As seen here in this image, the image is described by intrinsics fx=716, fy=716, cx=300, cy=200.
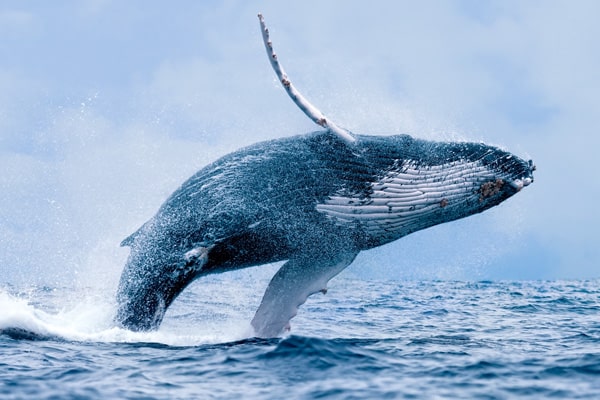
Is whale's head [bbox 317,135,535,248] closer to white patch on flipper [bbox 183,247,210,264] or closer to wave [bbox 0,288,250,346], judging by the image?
white patch on flipper [bbox 183,247,210,264]

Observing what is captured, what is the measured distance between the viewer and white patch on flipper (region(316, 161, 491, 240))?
9.36 m

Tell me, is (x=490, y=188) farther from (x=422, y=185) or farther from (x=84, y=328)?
(x=84, y=328)

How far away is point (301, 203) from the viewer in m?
9.23

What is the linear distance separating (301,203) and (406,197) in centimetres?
140

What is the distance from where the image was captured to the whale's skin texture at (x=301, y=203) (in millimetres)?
9203

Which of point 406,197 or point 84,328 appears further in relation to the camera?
point 84,328

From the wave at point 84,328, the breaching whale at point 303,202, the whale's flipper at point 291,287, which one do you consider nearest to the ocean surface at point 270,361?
the wave at point 84,328

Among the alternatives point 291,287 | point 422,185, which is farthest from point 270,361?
point 422,185

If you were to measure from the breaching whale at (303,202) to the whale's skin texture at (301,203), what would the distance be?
13 millimetres

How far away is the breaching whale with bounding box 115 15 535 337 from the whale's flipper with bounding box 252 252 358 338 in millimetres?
96

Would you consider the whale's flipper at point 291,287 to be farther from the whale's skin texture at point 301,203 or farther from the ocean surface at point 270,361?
the ocean surface at point 270,361

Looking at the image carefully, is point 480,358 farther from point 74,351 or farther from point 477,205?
point 74,351

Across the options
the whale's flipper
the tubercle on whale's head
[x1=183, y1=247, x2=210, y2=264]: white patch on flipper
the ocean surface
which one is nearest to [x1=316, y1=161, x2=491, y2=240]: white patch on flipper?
the tubercle on whale's head

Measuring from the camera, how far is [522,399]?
6691 millimetres
